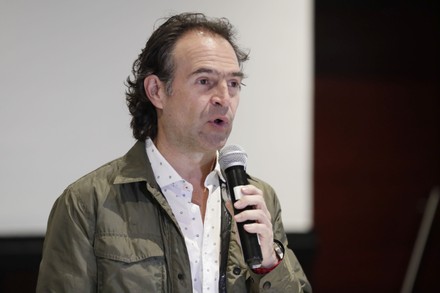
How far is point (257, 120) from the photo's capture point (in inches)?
112

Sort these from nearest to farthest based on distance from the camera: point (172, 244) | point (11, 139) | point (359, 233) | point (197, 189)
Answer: point (172, 244) → point (197, 189) → point (11, 139) → point (359, 233)

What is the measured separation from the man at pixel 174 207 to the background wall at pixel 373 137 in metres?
2.00

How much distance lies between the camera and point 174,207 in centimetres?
179

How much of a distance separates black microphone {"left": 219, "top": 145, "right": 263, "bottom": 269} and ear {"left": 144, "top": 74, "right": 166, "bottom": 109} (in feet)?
0.97

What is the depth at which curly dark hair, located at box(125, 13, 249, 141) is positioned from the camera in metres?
1.90

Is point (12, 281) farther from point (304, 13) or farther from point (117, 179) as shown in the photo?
point (304, 13)

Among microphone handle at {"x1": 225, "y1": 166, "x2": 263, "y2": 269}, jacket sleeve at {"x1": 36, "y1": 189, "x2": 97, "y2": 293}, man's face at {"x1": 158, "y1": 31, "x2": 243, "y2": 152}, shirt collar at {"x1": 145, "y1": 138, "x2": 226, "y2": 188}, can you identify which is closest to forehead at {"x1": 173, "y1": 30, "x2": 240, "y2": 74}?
man's face at {"x1": 158, "y1": 31, "x2": 243, "y2": 152}

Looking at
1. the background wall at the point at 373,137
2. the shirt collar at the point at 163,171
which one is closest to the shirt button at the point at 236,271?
the shirt collar at the point at 163,171

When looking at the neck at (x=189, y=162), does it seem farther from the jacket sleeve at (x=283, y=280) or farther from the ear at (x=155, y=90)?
the jacket sleeve at (x=283, y=280)

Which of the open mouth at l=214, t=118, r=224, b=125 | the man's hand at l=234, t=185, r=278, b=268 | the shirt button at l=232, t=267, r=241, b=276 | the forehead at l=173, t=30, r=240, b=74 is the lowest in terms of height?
the shirt button at l=232, t=267, r=241, b=276

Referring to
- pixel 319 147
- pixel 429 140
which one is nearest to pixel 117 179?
pixel 319 147

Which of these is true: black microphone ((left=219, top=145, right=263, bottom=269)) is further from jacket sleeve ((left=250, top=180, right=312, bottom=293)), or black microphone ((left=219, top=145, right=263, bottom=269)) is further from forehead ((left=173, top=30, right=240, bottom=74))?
forehead ((left=173, top=30, right=240, bottom=74))

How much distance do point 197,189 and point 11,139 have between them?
1093 mm

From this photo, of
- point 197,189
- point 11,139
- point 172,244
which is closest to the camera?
point 172,244
